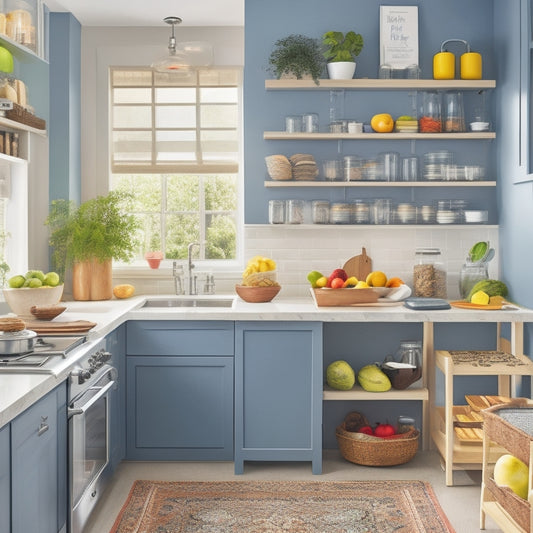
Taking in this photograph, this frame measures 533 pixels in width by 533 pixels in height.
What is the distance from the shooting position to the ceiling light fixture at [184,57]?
5211 mm

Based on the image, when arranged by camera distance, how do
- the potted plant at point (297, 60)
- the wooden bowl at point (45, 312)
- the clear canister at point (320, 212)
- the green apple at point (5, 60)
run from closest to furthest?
1. the wooden bowl at point (45, 312)
2. the green apple at point (5, 60)
3. the potted plant at point (297, 60)
4. the clear canister at point (320, 212)

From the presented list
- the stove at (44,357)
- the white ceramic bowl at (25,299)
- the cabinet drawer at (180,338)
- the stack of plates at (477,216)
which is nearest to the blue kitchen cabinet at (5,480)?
the stove at (44,357)

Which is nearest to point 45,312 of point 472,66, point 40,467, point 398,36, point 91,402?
point 91,402

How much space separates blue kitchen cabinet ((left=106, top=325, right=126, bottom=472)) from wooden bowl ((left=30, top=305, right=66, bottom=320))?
0.29 metres

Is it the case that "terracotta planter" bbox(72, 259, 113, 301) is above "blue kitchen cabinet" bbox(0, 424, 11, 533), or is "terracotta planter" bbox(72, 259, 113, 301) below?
above

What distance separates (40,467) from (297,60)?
300cm

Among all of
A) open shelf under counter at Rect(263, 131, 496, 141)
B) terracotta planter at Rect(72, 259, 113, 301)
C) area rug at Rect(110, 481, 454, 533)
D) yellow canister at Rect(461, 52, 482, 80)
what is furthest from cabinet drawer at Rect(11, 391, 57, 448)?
yellow canister at Rect(461, 52, 482, 80)

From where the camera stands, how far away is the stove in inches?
107

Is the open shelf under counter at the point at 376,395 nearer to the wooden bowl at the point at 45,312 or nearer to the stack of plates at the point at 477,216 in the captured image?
the stack of plates at the point at 477,216

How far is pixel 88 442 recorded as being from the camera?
3324 mm

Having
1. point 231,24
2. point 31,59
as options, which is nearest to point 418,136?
point 231,24

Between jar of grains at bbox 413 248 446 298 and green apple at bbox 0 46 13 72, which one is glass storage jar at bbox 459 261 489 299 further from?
green apple at bbox 0 46 13 72

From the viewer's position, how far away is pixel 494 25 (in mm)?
4840

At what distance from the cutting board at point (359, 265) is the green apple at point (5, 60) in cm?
233
